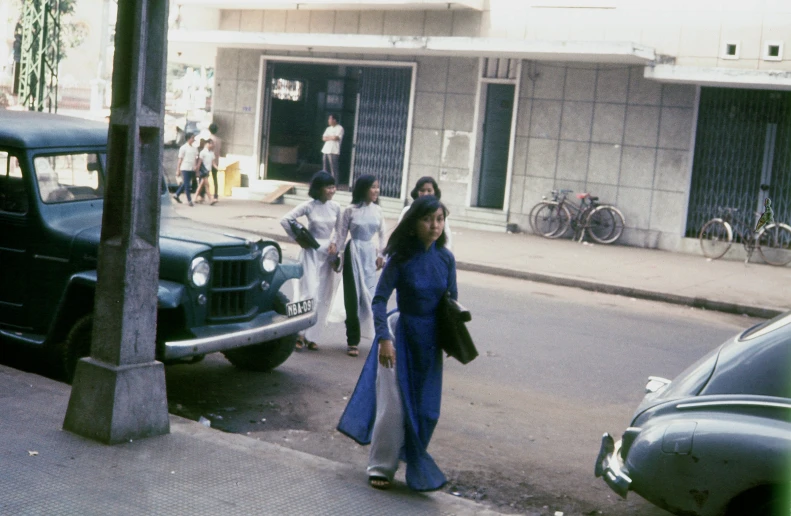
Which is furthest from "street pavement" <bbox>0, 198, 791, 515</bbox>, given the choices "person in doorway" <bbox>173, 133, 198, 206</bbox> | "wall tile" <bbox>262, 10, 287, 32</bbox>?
"wall tile" <bbox>262, 10, 287, 32</bbox>

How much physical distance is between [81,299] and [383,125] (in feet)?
53.6

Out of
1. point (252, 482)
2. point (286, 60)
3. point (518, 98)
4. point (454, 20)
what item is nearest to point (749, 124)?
point (518, 98)

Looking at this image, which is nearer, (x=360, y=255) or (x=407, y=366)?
(x=407, y=366)

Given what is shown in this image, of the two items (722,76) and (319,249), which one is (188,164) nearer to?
(722,76)

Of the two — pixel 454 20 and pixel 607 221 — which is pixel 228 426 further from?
pixel 454 20

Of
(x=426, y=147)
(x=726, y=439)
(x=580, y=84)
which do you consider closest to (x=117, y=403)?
(x=726, y=439)

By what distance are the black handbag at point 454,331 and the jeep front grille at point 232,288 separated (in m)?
Result: 2.33

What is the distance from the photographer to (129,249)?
5879 millimetres

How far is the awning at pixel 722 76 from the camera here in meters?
17.2

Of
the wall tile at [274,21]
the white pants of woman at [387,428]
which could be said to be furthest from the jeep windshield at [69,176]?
the wall tile at [274,21]

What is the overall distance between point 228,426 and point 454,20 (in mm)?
15937

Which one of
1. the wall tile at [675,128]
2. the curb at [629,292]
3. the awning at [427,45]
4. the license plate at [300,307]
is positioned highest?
the awning at [427,45]

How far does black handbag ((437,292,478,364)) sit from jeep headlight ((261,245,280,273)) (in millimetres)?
2600

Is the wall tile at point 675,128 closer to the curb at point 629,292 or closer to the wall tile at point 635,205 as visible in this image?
the wall tile at point 635,205
